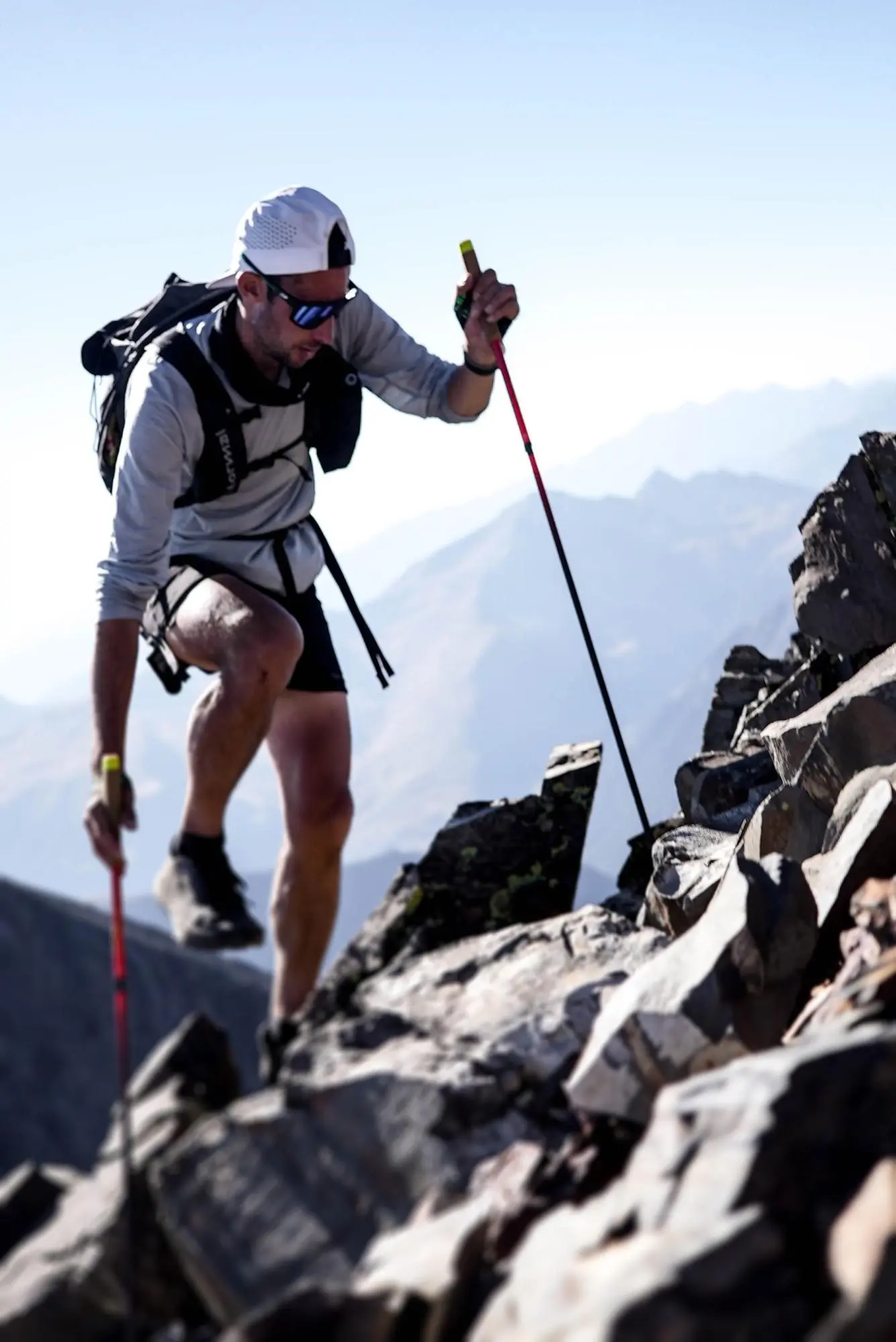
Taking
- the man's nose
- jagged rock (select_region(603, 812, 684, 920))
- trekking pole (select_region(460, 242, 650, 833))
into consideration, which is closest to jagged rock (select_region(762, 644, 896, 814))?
trekking pole (select_region(460, 242, 650, 833))

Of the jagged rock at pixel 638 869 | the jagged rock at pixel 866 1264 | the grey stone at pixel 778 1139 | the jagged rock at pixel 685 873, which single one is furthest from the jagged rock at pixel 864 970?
the jagged rock at pixel 638 869

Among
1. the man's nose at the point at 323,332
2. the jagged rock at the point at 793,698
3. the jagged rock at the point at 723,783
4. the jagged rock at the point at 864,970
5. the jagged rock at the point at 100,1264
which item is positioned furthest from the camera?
the jagged rock at the point at 793,698

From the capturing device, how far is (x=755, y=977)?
6.82 m

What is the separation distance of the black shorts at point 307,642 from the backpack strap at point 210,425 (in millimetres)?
429

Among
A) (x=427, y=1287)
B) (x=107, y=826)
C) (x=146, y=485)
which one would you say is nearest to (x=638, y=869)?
(x=146, y=485)

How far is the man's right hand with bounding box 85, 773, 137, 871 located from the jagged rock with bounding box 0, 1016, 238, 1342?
1.17 m

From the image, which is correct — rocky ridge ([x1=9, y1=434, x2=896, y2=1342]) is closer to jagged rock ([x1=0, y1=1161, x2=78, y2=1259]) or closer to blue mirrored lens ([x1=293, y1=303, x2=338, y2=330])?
jagged rock ([x1=0, y1=1161, x2=78, y2=1259])

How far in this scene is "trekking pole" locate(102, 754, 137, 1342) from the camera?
5488mm

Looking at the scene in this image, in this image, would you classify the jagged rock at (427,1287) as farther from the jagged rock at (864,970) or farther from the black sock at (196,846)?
the black sock at (196,846)

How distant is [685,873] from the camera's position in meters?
10.2

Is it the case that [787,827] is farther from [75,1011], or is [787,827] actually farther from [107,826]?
[107,826]

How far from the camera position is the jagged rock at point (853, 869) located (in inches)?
302

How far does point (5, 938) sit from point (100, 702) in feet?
5.52

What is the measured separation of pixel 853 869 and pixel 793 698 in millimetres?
9073
